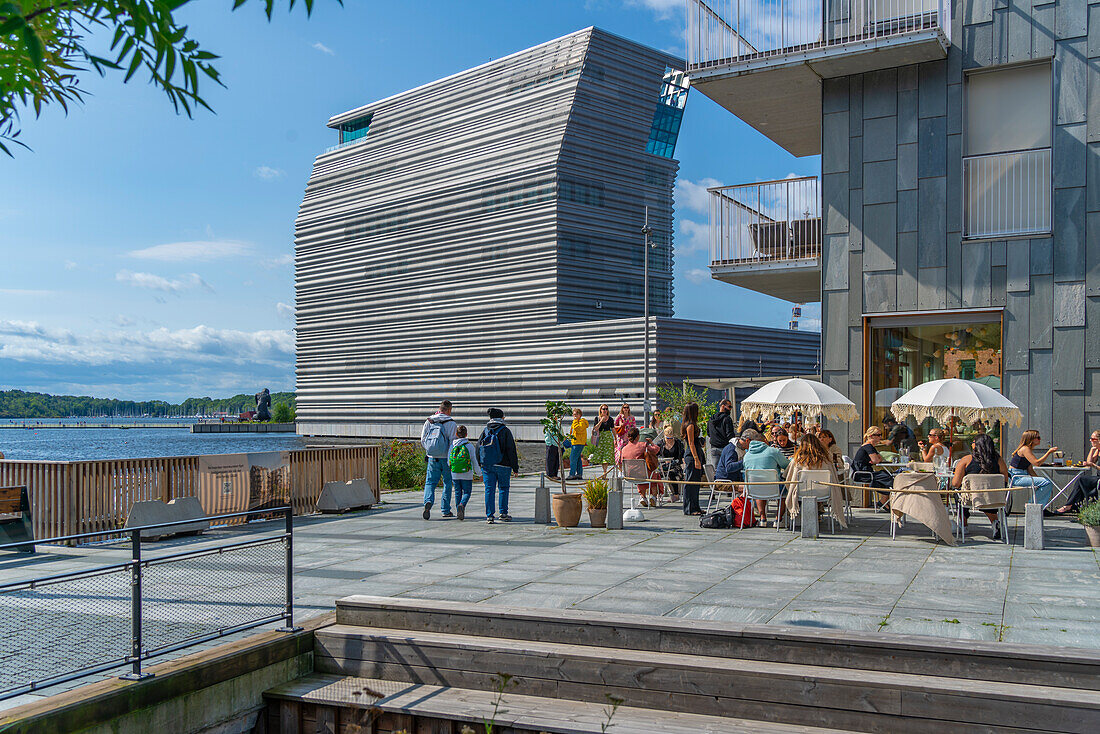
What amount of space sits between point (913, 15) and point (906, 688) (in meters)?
12.6

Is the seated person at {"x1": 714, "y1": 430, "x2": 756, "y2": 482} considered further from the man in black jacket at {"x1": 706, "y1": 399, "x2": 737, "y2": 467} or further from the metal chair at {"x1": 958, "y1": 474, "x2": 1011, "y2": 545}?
the metal chair at {"x1": 958, "y1": 474, "x2": 1011, "y2": 545}

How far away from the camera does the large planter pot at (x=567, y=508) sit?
12930 millimetres

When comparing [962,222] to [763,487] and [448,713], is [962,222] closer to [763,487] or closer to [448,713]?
[763,487]

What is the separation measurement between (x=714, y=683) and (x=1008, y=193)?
1116 cm

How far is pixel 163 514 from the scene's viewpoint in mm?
12836

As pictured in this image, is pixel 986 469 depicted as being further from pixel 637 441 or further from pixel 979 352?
pixel 637 441

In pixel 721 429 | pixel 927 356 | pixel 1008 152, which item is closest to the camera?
pixel 1008 152

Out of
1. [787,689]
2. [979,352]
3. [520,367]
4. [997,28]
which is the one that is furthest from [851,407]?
[520,367]

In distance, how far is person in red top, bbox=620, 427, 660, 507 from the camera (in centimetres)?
1520

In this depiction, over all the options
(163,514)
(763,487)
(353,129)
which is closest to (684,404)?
(763,487)

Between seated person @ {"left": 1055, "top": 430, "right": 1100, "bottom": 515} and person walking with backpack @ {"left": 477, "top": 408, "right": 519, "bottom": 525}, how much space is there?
7.96 meters

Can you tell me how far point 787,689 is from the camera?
5953 millimetres

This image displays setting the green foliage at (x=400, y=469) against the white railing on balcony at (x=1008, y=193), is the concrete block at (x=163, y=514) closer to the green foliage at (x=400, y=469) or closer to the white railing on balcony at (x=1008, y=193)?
the green foliage at (x=400, y=469)

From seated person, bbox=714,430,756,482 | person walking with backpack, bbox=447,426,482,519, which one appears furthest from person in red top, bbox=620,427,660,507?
person walking with backpack, bbox=447,426,482,519
